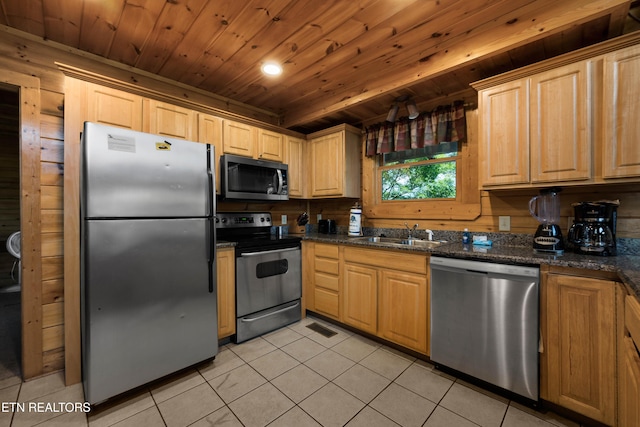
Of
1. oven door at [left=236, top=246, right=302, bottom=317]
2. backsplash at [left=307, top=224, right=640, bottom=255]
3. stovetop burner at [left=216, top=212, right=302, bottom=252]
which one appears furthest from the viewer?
stovetop burner at [left=216, top=212, right=302, bottom=252]

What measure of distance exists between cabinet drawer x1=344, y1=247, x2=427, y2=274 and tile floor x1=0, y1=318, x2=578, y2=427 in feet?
2.45

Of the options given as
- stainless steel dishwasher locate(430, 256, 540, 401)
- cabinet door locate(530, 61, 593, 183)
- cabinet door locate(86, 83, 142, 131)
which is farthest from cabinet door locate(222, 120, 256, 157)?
cabinet door locate(530, 61, 593, 183)

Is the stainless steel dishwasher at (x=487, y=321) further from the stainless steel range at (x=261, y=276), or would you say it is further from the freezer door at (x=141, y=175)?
the freezer door at (x=141, y=175)

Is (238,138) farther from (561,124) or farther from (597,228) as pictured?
(597,228)

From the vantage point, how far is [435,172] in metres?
2.74

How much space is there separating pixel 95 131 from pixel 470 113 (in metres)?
2.91

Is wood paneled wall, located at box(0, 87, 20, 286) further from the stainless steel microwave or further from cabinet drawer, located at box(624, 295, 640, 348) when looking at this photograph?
cabinet drawer, located at box(624, 295, 640, 348)

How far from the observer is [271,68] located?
7.91 ft

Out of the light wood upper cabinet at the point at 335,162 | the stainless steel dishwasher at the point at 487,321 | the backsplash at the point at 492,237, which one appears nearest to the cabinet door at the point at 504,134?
the backsplash at the point at 492,237

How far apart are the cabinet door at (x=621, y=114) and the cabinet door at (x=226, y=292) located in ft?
8.88

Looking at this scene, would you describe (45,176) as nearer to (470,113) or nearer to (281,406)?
(281,406)

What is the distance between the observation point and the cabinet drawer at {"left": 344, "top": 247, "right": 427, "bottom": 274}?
6.80ft

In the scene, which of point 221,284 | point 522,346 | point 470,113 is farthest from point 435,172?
point 221,284

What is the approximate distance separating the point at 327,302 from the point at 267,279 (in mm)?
683
